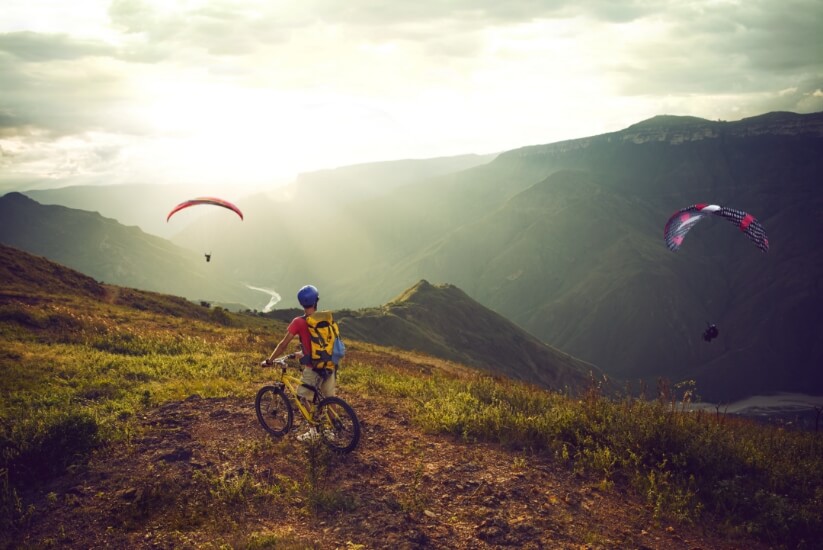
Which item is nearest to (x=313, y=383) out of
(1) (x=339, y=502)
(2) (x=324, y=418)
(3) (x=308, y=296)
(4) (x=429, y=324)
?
(2) (x=324, y=418)

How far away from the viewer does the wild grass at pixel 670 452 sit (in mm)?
7332

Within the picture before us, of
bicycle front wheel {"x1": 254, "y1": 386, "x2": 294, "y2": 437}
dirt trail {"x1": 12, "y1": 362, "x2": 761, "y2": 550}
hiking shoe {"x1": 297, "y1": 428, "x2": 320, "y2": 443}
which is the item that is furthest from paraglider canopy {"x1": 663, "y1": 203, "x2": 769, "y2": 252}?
bicycle front wheel {"x1": 254, "y1": 386, "x2": 294, "y2": 437}

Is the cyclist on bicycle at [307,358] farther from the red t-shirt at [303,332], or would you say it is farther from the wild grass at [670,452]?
the wild grass at [670,452]

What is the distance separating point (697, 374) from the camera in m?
151

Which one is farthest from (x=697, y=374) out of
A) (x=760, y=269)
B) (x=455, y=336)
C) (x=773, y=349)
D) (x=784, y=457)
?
(x=784, y=457)

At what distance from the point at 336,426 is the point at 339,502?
1836 millimetres

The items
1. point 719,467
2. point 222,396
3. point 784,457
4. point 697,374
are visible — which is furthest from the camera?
point 697,374

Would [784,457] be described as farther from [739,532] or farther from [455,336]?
[455,336]

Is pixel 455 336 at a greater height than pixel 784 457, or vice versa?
pixel 784 457

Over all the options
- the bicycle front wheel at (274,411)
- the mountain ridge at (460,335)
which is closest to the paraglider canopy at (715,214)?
the bicycle front wheel at (274,411)

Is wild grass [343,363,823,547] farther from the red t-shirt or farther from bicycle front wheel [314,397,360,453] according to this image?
the red t-shirt

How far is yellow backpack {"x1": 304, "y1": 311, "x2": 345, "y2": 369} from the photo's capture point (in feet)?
29.2

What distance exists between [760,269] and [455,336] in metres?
168

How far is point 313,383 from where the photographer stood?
9.12m
